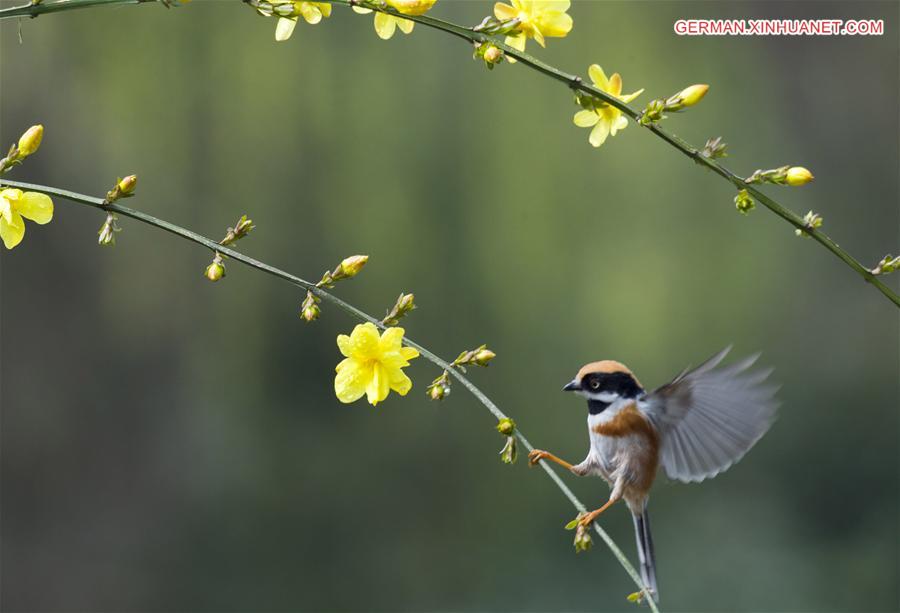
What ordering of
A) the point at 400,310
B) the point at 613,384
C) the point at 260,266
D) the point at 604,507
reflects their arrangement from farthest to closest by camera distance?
the point at 613,384, the point at 604,507, the point at 400,310, the point at 260,266

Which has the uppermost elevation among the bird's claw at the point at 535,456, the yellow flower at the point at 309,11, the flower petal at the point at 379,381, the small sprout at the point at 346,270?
the yellow flower at the point at 309,11

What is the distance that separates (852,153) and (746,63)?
1.66ft

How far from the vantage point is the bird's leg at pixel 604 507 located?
28.6 inches

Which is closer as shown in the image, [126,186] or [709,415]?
[126,186]

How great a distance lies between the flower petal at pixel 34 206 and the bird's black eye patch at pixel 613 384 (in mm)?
521

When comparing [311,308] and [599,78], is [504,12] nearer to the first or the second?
[599,78]

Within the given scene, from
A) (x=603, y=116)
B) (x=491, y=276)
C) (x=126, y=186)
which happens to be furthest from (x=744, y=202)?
(x=491, y=276)

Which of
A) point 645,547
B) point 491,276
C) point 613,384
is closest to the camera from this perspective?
point 613,384

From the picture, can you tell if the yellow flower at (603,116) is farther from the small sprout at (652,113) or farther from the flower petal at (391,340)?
the flower petal at (391,340)

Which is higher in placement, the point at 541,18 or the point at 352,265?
the point at 541,18

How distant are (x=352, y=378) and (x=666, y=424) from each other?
40 cm

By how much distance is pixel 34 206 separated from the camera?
71cm

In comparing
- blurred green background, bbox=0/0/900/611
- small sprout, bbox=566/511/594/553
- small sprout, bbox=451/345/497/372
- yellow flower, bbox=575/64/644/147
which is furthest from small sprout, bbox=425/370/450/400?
blurred green background, bbox=0/0/900/611

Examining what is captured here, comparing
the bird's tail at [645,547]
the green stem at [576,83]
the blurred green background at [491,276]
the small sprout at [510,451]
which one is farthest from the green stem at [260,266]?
the blurred green background at [491,276]
